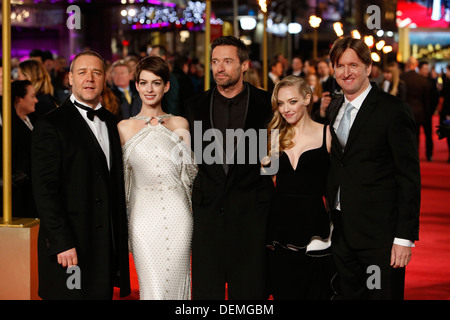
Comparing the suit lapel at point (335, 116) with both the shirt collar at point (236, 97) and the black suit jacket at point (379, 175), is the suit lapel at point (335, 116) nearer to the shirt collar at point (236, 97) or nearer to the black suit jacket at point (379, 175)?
the black suit jacket at point (379, 175)

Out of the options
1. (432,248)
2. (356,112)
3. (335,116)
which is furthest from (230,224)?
(432,248)

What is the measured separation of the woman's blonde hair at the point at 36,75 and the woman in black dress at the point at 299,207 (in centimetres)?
424

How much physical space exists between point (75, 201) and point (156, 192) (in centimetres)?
54

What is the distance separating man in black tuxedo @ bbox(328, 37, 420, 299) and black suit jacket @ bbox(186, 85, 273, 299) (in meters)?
0.45

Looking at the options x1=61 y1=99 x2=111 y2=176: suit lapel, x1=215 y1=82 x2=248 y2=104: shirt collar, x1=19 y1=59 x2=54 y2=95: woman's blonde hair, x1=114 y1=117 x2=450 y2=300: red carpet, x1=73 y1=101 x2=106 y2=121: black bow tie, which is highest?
x1=19 y1=59 x2=54 y2=95: woman's blonde hair

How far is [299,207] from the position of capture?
12.8 ft

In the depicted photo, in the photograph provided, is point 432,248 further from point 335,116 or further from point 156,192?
point 156,192

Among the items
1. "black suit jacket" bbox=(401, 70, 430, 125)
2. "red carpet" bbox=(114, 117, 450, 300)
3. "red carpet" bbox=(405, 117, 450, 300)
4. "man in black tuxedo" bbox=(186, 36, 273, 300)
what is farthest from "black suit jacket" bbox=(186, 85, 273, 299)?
"black suit jacket" bbox=(401, 70, 430, 125)

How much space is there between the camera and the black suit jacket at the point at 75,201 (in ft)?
12.0

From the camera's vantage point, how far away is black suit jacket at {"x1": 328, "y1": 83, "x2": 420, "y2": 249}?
12.0 feet

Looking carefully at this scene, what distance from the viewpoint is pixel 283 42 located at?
143ft

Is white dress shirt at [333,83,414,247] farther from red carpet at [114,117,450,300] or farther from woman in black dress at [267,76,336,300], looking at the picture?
red carpet at [114,117,450,300]

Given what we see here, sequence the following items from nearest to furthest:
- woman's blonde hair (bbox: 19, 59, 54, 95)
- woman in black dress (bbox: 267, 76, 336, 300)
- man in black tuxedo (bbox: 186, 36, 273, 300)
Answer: woman in black dress (bbox: 267, 76, 336, 300), man in black tuxedo (bbox: 186, 36, 273, 300), woman's blonde hair (bbox: 19, 59, 54, 95)
